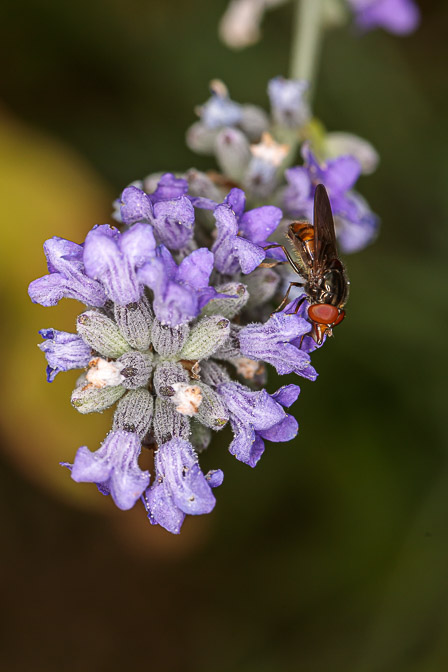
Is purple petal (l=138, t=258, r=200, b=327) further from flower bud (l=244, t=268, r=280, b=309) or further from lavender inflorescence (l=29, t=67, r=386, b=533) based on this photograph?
flower bud (l=244, t=268, r=280, b=309)

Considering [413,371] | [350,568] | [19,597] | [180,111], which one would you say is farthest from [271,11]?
[19,597]

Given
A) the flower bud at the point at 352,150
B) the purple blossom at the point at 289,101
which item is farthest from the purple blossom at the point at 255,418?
the flower bud at the point at 352,150

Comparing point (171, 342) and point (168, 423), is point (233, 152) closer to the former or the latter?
point (171, 342)

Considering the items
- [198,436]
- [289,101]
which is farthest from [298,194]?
[198,436]

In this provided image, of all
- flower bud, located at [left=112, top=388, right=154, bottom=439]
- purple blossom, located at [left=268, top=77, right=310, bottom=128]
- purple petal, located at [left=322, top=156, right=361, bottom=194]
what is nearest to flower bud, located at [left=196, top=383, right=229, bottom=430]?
flower bud, located at [left=112, top=388, right=154, bottom=439]

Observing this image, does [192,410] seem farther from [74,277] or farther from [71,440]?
[71,440]

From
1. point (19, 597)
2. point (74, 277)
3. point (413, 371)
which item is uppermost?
point (413, 371)
